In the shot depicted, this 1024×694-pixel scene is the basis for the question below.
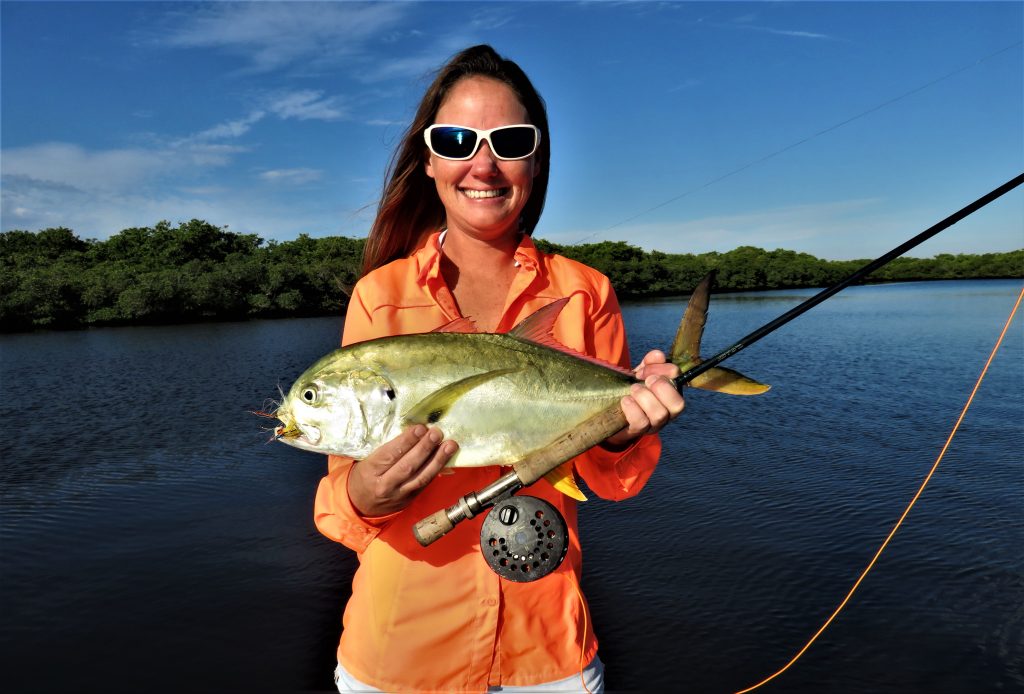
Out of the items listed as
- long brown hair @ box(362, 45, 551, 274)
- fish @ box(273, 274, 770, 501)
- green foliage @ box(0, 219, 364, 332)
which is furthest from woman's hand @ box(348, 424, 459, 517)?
green foliage @ box(0, 219, 364, 332)

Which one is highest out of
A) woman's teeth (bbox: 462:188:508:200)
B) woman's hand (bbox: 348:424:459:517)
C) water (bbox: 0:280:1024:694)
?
woman's teeth (bbox: 462:188:508:200)

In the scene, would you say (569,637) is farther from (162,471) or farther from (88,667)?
(162,471)

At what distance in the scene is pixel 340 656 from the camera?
8.70 ft

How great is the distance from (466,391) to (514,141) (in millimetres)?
1024

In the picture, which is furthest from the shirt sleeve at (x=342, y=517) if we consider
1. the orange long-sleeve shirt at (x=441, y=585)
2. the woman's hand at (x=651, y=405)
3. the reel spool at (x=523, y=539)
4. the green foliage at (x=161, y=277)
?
the green foliage at (x=161, y=277)

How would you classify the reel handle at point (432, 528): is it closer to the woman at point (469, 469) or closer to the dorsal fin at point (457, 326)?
the woman at point (469, 469)

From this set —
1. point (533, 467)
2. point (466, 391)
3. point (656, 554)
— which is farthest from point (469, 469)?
point (656, 554)

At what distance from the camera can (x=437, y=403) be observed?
2486 mm

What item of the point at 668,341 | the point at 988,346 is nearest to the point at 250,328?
the point at 668,341

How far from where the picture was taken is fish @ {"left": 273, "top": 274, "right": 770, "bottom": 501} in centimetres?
248

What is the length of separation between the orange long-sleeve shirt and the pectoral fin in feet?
0.65

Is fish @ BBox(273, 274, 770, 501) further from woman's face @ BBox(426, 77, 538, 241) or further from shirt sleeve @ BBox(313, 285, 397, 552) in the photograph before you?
woman's face @ BBox(426, 77, 538, 241)

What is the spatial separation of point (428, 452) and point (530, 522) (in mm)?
486

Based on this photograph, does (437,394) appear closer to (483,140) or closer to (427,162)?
(483,140)
